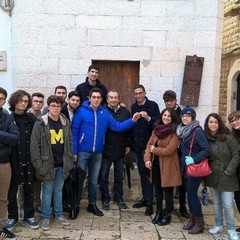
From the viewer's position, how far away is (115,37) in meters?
6.14

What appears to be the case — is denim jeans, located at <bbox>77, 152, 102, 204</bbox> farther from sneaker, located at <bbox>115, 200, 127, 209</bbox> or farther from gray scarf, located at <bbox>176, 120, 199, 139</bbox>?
gray scarf, located at <bbox>176, 120, 199, 139</bbox>

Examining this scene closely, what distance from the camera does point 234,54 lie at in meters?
12.4

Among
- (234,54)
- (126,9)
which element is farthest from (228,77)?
(126,9)

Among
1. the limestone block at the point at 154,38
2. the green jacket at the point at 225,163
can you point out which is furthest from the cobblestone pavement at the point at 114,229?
the limestone block at the point at 154,38

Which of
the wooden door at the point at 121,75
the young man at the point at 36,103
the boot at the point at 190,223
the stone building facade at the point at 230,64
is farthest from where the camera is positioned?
the stone building facade at the point at 230,64

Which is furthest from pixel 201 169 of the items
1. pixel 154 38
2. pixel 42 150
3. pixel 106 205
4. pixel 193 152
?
pixel 154 38

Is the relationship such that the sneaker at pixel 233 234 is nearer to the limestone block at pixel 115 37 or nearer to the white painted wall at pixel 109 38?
the white painted wall at pixel 109 38

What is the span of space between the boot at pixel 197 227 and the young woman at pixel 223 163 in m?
0.33

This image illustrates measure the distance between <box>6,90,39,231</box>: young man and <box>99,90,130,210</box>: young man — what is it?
1135 mm

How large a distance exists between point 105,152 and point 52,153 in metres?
0.92

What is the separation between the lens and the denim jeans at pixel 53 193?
454 cm

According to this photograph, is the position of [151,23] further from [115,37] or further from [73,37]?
[73,37]

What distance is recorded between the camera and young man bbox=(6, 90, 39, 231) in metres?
4.26

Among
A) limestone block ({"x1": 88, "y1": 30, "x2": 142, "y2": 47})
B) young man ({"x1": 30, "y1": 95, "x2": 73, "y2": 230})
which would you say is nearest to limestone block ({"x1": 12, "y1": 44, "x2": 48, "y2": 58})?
limestone block ({"x1": 88, "y1": 30, "x2": 142, "y2": 47})
